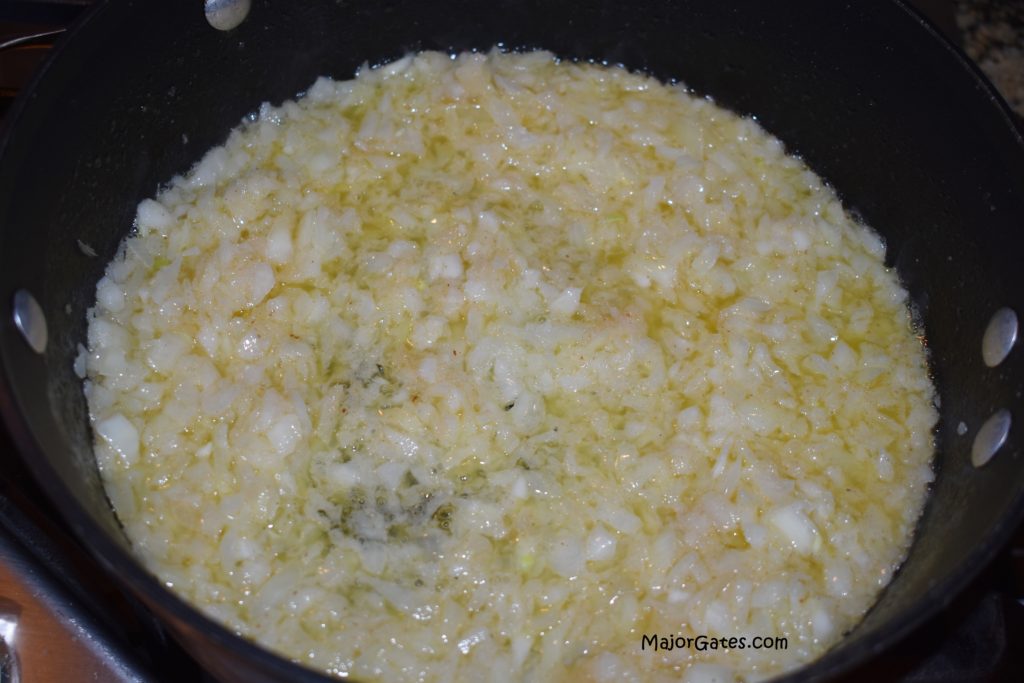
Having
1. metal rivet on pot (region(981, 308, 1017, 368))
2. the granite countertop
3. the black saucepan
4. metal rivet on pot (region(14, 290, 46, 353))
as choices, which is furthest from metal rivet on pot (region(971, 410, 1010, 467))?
metal rivet on pot (region(14, 290, 46, 353))

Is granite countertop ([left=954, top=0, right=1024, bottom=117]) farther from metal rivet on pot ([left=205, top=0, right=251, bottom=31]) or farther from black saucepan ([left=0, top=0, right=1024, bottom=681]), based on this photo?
metal rivet on pot ([left=205, top=0, right=251, bottom=31])

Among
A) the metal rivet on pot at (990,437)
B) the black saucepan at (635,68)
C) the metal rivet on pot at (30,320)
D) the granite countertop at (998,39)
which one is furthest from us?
the granite countertop at (998,39)

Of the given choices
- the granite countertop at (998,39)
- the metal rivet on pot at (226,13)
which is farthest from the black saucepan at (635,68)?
the granite countertop at (998,39)

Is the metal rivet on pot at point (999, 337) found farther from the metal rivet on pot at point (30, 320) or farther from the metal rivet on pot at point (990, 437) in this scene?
the metal rivet on pot at point (30, 320)

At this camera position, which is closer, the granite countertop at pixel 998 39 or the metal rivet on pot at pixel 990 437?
the metal rivet on pot at pixel 990 437

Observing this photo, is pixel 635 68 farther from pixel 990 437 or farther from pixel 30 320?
pixel 30 320

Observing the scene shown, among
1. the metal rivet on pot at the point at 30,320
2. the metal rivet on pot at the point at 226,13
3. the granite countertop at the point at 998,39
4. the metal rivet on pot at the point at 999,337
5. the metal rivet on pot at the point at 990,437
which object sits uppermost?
the granite countertop at the point at 998,39
